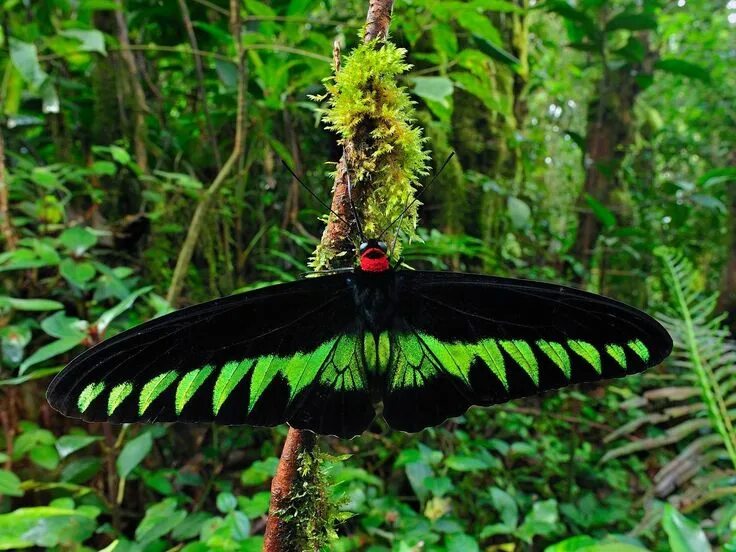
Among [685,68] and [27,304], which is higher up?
[685,68]

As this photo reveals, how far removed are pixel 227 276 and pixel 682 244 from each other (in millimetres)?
3090

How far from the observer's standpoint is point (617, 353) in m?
0.79

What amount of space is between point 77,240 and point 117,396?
3.90 feet

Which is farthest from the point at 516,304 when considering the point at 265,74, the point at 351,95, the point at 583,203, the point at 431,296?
the point at 583,203

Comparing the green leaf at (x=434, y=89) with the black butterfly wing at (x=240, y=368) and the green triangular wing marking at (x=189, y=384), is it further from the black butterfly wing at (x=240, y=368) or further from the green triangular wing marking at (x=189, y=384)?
the green triangular wing marking at (x=189, y=384)

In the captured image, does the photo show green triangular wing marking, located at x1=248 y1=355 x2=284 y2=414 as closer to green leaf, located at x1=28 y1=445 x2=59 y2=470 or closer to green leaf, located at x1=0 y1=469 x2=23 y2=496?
green leaf, located at x1=0 y1=469 x2=23 y2=496

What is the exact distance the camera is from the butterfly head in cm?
69

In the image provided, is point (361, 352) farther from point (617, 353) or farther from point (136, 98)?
point (136, 98)

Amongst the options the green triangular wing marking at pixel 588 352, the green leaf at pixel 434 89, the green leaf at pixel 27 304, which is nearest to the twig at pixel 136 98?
the green leaf at pixel 27 304

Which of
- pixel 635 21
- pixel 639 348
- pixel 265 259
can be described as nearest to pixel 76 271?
pixel 265 259

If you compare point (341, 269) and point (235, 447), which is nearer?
point (341, 269)

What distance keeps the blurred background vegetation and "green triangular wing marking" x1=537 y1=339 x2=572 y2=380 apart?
53 cm

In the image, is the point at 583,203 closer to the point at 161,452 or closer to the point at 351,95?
the point at 161,452

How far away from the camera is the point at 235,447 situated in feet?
6.60
